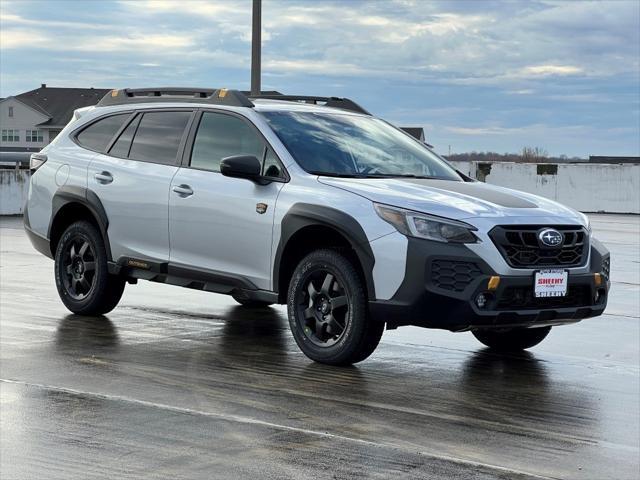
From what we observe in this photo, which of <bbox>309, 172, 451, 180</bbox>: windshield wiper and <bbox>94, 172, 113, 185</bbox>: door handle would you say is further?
<bbox>94, 172, 113, 185</bbox>: door handle

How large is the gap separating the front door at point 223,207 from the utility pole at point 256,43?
962cm

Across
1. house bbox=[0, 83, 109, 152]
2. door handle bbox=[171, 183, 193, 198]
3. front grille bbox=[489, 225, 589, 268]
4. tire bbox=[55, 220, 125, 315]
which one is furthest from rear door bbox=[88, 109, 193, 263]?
house bbox=[0, 83, 109, 152]

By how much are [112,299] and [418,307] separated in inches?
144

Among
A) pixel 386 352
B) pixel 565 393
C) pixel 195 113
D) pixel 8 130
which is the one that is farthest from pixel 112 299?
pixel 8 130

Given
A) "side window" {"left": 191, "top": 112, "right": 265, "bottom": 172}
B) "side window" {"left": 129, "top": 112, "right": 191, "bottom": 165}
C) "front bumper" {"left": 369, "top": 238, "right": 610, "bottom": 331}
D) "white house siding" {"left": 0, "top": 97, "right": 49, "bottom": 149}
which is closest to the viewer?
"front bumper" {"left": 369, "top": 238, "right": 610, "bottom": 331}

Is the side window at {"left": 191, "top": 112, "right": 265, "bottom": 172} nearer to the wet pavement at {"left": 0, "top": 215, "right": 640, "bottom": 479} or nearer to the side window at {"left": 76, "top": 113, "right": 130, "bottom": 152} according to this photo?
the side window at {"left": 76, "top": 113, "right": 130, "bottom": 152}

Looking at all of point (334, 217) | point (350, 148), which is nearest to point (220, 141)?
point (350, 148)

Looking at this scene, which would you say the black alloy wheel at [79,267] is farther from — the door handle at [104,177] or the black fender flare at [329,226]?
the black fender flare at [329,226]

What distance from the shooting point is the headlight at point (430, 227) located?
825cm

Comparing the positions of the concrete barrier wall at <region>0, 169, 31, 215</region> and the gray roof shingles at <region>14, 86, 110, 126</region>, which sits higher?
the gray roof shingles at <region>14, 86, 110, 126</region>

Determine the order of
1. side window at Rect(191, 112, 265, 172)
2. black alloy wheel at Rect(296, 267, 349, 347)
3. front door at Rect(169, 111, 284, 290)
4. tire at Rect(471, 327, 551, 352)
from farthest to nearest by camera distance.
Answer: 1. tire at Rect(471, 327, 551, 352)
2. side window at Rect(191, 112, 265, 172)
3. front door at Rect(169, 111, 284, 290)
4. black alloy wheel at Rect(296, 267, 349, 347)

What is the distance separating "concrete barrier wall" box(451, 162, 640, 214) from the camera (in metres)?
33.0

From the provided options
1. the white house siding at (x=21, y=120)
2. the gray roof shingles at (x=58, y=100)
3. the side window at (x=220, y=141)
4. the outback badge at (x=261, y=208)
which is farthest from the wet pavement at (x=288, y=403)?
the white house siding at (x=21, y=120)

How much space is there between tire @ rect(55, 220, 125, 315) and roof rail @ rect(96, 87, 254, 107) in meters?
1.17
